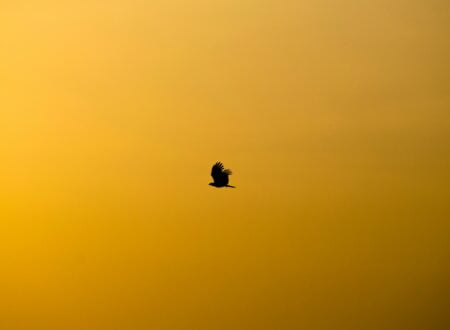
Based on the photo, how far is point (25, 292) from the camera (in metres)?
2.61

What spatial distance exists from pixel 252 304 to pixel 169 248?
50 cm

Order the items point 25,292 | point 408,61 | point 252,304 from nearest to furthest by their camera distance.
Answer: point 408,61, point 252,304, point 25,292

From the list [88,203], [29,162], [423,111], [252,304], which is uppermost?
[423,111]

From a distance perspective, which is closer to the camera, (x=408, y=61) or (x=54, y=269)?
(x=408, y=61)

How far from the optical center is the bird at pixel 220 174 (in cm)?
239

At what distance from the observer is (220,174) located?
240 centimetres

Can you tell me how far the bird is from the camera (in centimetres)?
239

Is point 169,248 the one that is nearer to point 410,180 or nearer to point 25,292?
point 25,292

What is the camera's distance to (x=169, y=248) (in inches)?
97.7

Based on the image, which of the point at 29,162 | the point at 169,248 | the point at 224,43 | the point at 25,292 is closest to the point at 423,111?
the point at 224,43

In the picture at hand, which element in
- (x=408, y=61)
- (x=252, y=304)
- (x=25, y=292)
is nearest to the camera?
(x=408, y=61)

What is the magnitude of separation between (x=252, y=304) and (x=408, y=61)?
1.38 m

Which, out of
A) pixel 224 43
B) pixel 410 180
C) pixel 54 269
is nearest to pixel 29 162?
pixel 54 269

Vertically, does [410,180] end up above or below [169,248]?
above
